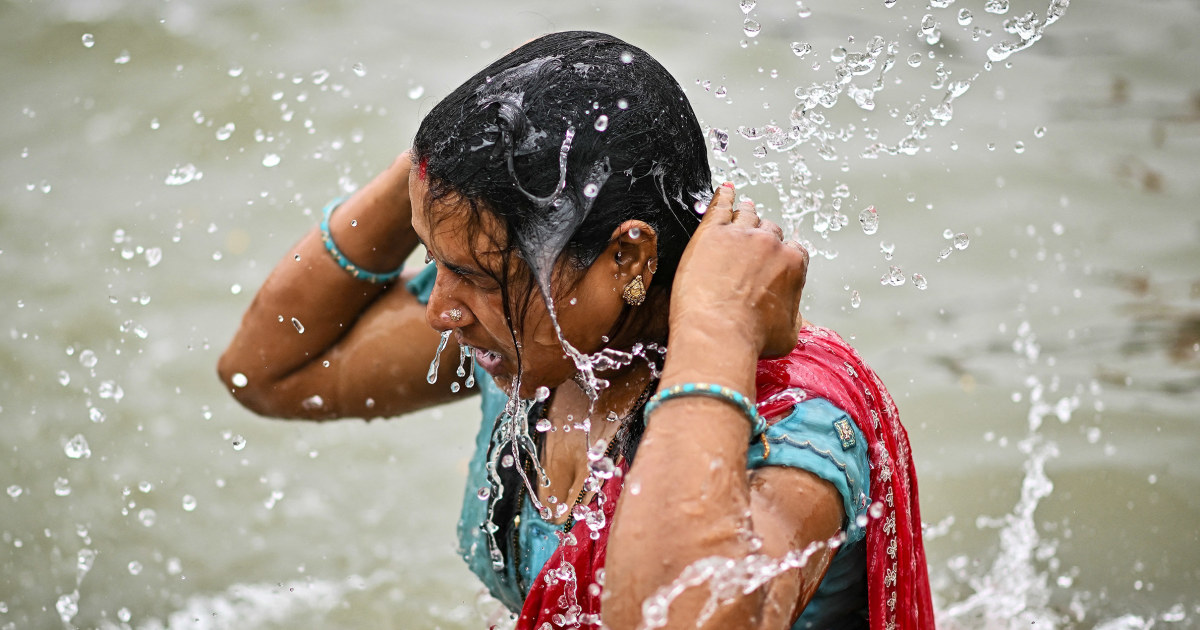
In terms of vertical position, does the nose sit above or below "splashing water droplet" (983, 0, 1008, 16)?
below

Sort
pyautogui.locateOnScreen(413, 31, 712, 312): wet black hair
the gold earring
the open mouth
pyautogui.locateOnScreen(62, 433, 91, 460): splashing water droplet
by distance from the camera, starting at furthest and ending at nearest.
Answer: pyautogui.locateOnScreen(62, 433, 91, 460): splashing water droplet
the open mouth
the gold earring
pyautogui.locateOnScreen(413, 31, 712, 312): wet black hair

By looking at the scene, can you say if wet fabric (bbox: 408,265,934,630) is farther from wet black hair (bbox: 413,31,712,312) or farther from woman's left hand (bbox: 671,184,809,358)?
wet black hair (bbox: 413,31,712,312)

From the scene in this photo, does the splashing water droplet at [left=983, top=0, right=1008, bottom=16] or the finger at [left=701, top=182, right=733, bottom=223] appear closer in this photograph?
the finger at [left=701, top=182, right=733, bottom=223]

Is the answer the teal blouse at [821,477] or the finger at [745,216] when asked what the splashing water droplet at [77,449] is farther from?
the finger at [745,216]

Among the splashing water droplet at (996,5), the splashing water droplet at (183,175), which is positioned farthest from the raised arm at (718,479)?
the splashing water droplet at (183,175)

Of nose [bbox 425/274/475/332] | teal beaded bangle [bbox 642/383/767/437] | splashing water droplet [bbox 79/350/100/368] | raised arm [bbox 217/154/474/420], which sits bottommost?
splashing water droplet [bbox 79/350/100/368]

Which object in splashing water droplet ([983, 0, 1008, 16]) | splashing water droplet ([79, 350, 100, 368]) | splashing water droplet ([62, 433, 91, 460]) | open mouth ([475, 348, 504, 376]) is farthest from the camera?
splashing water droplet ([79, 350, 100, 368])

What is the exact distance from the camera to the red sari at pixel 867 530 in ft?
6.19

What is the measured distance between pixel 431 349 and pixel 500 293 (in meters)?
0.73

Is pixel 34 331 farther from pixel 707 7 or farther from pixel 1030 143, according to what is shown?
pixel 1030 143

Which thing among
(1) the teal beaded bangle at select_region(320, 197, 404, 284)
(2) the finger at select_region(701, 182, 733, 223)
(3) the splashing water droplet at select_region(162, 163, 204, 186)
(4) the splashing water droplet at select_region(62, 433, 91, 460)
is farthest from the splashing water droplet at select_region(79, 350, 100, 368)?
(2) the finger at select_region(701, 182, 733, 223)

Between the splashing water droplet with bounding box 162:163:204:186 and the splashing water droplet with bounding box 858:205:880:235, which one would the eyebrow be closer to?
the splashing water droplet with bounding box 858:205:880:235

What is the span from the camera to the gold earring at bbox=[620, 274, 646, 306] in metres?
1.83

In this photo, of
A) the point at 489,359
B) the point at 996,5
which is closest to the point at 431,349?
the point at 489,359
